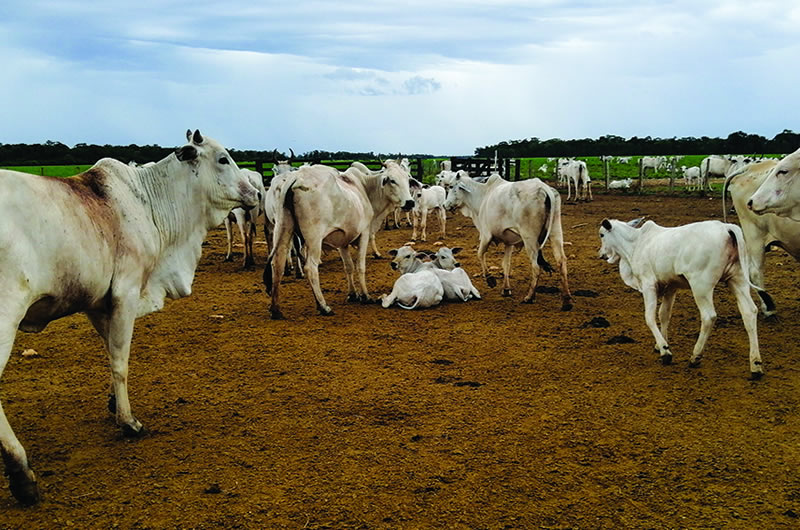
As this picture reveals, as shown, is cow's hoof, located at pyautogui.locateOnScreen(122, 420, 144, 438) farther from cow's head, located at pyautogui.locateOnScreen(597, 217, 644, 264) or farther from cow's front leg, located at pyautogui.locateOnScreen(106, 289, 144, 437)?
cow's head, located at pyautogui.locateOnScreen(597, 217, 644, 264)

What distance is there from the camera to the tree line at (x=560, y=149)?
124ft

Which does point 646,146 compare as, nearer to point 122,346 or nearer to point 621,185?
point 621,185

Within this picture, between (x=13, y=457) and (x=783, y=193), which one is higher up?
(x=783, y=193)

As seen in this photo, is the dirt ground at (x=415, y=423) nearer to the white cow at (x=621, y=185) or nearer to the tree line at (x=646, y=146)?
the white cow at (x=621, y=185)

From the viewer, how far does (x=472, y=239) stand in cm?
1714

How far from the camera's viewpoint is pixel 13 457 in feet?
→ 12.6

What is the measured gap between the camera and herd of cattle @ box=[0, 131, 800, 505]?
4078mm

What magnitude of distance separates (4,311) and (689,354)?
611cm

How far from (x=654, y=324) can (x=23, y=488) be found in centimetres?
543

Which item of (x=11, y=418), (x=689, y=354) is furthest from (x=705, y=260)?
(x=11, y=418)

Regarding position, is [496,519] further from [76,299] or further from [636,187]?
[636,187]

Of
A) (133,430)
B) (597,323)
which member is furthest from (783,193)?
(133,430)

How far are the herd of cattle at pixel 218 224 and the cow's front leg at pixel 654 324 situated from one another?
0.07 feet

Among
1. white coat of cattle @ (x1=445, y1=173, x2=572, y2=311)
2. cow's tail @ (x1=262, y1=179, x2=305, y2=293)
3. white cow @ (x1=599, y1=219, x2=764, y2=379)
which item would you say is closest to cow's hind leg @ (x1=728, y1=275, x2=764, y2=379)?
white cow @ (x1=599, y1=219, x2=764, y2=379)
